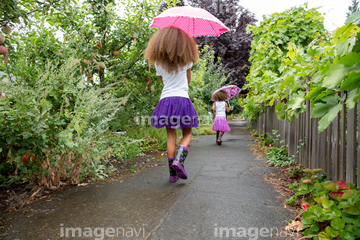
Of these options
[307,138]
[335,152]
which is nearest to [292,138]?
[307,138]

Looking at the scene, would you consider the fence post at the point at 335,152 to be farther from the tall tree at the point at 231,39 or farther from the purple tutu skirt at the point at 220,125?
the tall tree at the point at 231,39

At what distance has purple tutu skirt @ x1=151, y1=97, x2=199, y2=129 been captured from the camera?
2.64 metres

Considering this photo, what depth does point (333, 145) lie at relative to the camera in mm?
2102

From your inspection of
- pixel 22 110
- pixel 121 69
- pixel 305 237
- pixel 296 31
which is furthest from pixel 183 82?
pixel 296 31

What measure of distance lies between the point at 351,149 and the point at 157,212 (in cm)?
155

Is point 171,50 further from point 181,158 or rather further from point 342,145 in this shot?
point 342,145

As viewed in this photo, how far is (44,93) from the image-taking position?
208 centimetres

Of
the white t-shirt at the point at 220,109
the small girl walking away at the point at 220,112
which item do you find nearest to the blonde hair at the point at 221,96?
the small girl walking away at the point at 220,112

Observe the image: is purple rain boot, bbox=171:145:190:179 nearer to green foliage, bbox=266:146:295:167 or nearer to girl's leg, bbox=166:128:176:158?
girl's leg, bbox=166:128:176:158

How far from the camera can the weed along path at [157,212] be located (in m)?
1.52

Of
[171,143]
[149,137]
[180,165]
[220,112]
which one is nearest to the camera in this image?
[180,165]

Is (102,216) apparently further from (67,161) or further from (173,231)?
(67,161)

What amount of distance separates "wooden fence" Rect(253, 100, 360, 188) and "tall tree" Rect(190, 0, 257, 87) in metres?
12.8

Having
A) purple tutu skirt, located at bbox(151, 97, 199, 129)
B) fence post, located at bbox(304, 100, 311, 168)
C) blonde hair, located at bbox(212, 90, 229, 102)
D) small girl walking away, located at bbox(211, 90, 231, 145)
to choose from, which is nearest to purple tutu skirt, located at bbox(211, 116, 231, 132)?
small girl walking away, located at bbox(211, 90, 231, 145)
